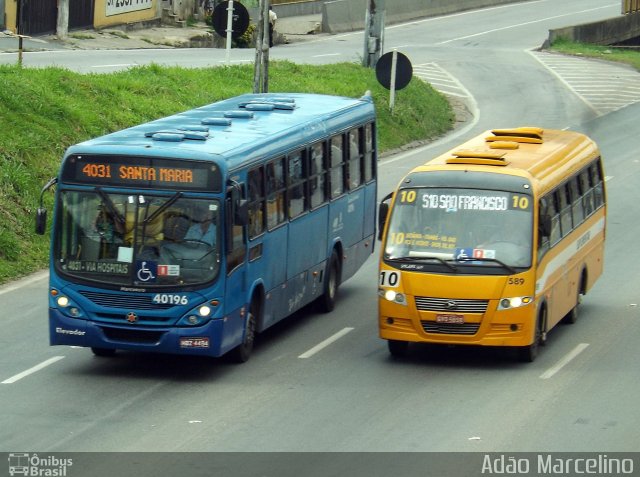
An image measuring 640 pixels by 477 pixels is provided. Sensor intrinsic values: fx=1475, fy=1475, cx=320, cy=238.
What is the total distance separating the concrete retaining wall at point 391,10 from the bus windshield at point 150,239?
141 ft

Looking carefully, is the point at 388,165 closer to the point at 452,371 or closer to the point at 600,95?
the point at 600,95

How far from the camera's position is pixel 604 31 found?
5878 cm

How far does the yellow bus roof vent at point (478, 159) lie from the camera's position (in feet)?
58.0

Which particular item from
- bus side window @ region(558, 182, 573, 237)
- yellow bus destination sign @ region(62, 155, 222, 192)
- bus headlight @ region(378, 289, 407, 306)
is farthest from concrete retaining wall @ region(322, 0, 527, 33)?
yellow bus destination sign @ region(62, 155, 222, 192)

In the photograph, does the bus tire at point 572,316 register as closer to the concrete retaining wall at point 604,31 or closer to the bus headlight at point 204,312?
the bus headlight at point 204,312

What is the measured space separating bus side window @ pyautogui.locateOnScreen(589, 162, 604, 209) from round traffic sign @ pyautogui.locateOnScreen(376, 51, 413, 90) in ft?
51.2

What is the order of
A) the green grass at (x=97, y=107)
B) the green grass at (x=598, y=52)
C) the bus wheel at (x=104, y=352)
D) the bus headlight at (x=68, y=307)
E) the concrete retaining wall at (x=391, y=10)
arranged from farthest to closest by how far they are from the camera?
the concrete retaining wall at (x=391, y=10) < the green grass at (x=598, y=52) < the green grass at (x=97, y=107) < the bus wheel at (x=104, y=352) < the bus headlight at (x=68, y=307)

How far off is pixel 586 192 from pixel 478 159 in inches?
122

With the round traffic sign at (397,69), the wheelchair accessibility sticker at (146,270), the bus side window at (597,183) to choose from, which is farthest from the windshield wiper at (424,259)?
the round traffic sign at (397,69)

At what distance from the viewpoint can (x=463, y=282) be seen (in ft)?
54.5

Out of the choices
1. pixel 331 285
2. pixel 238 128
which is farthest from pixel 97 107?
pixel 238 128

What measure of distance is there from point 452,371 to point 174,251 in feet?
Result: 11.5

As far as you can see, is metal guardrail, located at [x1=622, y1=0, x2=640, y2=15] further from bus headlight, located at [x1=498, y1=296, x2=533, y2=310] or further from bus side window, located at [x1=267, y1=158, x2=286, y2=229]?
bus headlight, located at [x1=498, y1=296, x2=533, y2=310]

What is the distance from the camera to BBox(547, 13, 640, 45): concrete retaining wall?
55562 millimetres
